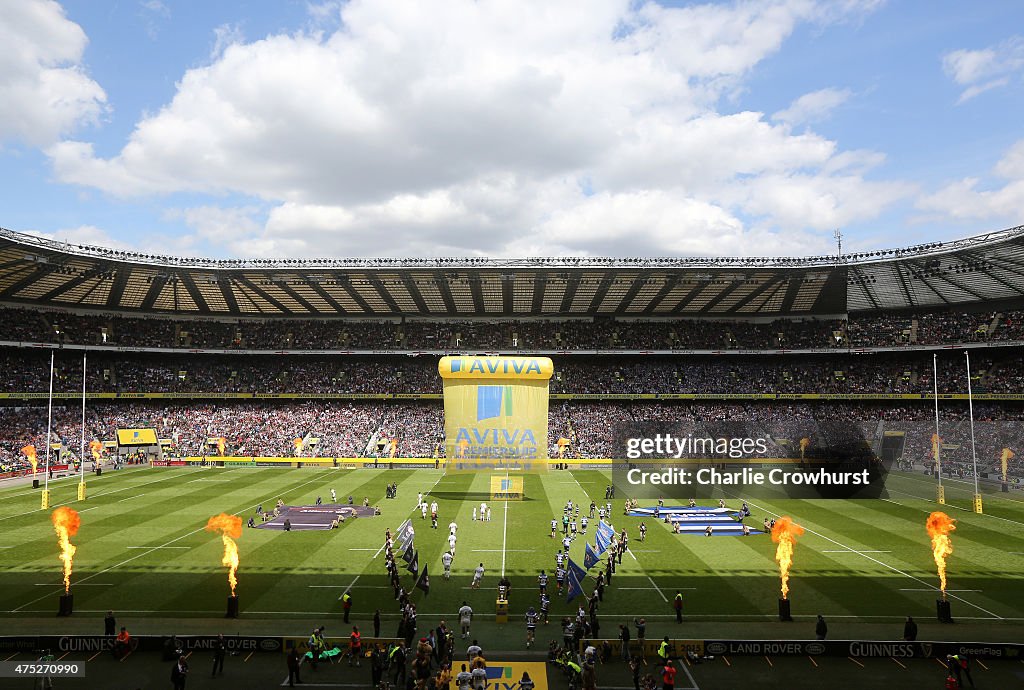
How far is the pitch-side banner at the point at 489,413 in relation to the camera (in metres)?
35.3

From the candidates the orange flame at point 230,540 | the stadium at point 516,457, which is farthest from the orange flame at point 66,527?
the orange flame at point 230,540

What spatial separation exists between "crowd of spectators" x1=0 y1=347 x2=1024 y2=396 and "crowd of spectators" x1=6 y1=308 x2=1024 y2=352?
6.62 feet

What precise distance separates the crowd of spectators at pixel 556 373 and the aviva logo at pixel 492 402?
31328 mm

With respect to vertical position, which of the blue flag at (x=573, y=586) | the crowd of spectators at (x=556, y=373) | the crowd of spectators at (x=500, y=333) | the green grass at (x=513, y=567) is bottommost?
the green grass at (x=513, y=567)

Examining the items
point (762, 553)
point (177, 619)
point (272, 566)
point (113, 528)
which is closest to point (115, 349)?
point (113, 528)

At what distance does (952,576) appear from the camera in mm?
24703

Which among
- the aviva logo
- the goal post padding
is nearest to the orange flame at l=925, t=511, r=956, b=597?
the aviva logo

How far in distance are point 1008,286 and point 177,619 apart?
65.2m

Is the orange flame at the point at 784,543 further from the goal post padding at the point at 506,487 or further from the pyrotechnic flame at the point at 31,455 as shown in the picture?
the pyrotechnic flame at the point at 31,455

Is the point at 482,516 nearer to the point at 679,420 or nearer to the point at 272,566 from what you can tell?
the point at 272,566

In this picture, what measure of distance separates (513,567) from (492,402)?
36.7 feet

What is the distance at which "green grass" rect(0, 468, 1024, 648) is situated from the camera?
20.7 meters

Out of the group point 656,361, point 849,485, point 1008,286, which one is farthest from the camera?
point 656,361

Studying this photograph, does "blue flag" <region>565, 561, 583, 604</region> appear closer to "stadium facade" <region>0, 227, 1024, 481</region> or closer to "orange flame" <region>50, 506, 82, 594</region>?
"orange flame" <region>50, 506, 82, 594</region>
